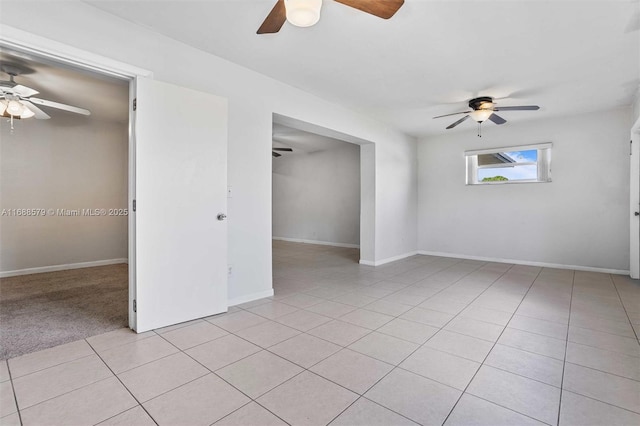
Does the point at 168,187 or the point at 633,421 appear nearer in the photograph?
the point at 633,421

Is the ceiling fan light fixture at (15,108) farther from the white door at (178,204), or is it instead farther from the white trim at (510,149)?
the white trim at (510,149)

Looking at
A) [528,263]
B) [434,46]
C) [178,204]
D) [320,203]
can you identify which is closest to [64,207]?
[178,204]

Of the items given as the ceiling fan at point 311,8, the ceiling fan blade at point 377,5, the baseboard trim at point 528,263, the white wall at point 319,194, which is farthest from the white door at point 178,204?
the baseboard trim at point 528,263

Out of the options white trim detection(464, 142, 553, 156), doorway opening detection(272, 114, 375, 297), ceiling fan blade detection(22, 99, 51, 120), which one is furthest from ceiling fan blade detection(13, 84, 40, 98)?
white trim detection(464, 142, 553, 156)

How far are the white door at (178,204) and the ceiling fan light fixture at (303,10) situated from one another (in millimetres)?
1430

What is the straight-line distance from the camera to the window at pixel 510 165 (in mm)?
5523

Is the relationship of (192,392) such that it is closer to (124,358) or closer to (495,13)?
(124,358)

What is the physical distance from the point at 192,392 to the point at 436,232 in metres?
6.02

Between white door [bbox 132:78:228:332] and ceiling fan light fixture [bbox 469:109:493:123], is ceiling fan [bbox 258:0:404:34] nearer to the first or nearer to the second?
white door [bbox 132:78:228:332]

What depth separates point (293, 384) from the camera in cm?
181

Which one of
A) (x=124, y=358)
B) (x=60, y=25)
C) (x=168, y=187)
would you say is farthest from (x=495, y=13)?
(x=124, y=358)

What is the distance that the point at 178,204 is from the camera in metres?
2.75

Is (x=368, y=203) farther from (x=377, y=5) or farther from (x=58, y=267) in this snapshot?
(x=58, y=267)

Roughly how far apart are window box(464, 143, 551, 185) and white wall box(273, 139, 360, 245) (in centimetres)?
269
